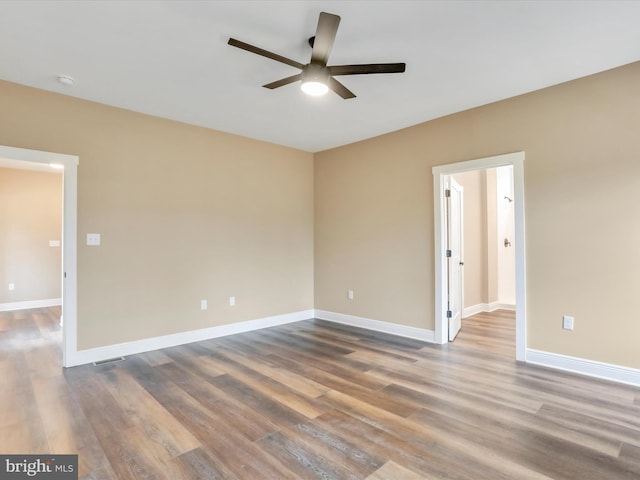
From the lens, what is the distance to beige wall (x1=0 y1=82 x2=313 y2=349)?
3.52 meters

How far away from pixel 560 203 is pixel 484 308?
3360mm

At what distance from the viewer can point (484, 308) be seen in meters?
6.15

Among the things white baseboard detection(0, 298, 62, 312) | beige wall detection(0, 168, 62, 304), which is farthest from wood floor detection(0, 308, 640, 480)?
beige wall detection(0, 168, 62, 304)

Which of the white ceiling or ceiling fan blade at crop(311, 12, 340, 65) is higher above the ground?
the white ceiling

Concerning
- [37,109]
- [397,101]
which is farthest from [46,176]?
[397,101]

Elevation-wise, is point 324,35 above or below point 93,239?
above

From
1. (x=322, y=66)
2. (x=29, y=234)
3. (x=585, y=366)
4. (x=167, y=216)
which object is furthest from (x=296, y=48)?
(x=29, y=234)

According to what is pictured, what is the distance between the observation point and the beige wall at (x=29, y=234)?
20.6 feet

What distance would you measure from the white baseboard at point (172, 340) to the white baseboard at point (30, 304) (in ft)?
14.1

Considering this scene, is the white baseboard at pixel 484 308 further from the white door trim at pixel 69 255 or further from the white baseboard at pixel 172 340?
the white door trim at pixel 69 255

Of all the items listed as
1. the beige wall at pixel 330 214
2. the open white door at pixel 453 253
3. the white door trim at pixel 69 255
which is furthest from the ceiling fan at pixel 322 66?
the white door trim at pixel 69 255

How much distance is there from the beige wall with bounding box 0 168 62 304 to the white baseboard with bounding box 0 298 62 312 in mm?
59

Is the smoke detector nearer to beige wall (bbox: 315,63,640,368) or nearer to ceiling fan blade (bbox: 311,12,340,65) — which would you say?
ceiling fan blade (bbox: 311,12,340,65)

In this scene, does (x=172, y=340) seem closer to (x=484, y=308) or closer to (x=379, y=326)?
(x=379, y=326)
